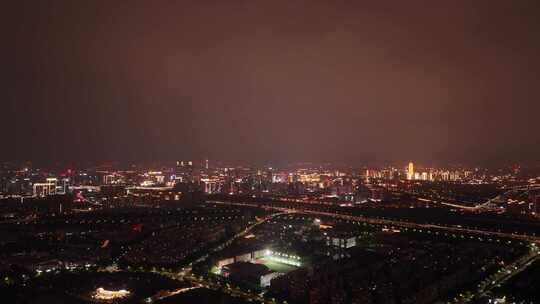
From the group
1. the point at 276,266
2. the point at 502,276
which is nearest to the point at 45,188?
the point at 276,266

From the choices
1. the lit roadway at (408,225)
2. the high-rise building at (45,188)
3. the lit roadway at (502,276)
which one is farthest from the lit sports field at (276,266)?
the high-rise building at (45,188)

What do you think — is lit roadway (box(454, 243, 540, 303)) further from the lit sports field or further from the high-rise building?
the high-rise building

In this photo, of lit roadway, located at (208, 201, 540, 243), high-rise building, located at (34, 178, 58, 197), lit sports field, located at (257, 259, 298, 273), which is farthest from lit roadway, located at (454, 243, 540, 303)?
high-rise building, located at (34, 178, 58, 197)

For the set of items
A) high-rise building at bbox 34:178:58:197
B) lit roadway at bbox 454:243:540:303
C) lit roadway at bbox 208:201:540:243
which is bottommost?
lit roadway at bbox 454:243:540:303

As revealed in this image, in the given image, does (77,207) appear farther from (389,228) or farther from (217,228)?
(389,228)

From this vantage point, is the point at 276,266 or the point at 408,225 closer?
the point at 276,266

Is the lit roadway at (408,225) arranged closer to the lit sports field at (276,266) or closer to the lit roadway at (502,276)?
the lit roadway at (502,276)

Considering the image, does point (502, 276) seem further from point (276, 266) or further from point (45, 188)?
point (45, 188)

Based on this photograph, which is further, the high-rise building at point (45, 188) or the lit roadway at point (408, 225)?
the high-rise building at point (45, 188)
